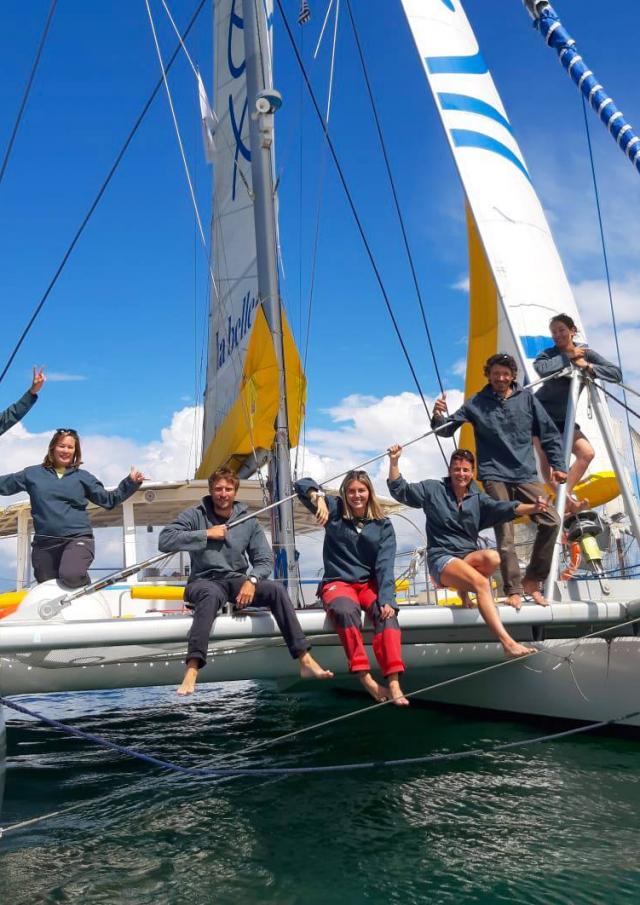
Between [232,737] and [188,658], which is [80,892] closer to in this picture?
Answer: [188,658]

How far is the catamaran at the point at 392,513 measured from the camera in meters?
4.46

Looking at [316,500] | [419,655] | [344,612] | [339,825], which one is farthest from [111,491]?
[419,655]

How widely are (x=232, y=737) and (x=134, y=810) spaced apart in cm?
267

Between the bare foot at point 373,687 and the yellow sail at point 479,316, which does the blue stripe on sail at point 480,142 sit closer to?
the yellow sail at point 479,316

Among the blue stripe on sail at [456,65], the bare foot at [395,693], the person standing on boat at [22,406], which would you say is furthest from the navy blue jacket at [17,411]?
the blue stripe on sail at [456,65]

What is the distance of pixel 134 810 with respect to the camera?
15.3 ft

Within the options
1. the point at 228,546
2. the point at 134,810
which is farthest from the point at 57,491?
the point at 134,810

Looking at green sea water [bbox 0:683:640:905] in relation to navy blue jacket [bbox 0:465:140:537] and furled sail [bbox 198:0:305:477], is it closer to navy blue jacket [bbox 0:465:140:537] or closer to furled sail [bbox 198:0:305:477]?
navy blue jacket [bbox 0:465:140:537]

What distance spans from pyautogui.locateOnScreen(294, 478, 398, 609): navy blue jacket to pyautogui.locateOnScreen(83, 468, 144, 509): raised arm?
3.71ft

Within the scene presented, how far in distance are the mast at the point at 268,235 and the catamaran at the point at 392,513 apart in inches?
0.8

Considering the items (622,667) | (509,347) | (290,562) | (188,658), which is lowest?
(622,667)

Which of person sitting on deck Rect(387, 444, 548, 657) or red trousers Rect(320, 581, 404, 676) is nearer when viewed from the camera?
red trousers Rect(320, 581, 404, 676)

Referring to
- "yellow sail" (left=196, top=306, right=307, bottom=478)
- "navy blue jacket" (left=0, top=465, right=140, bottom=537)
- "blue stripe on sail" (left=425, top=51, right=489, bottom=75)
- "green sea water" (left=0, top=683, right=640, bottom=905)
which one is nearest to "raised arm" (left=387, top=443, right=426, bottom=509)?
"navy blue jacket" (left=0, top=465, right=140, bottom=537)

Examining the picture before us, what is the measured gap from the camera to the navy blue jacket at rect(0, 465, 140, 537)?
190 inches
